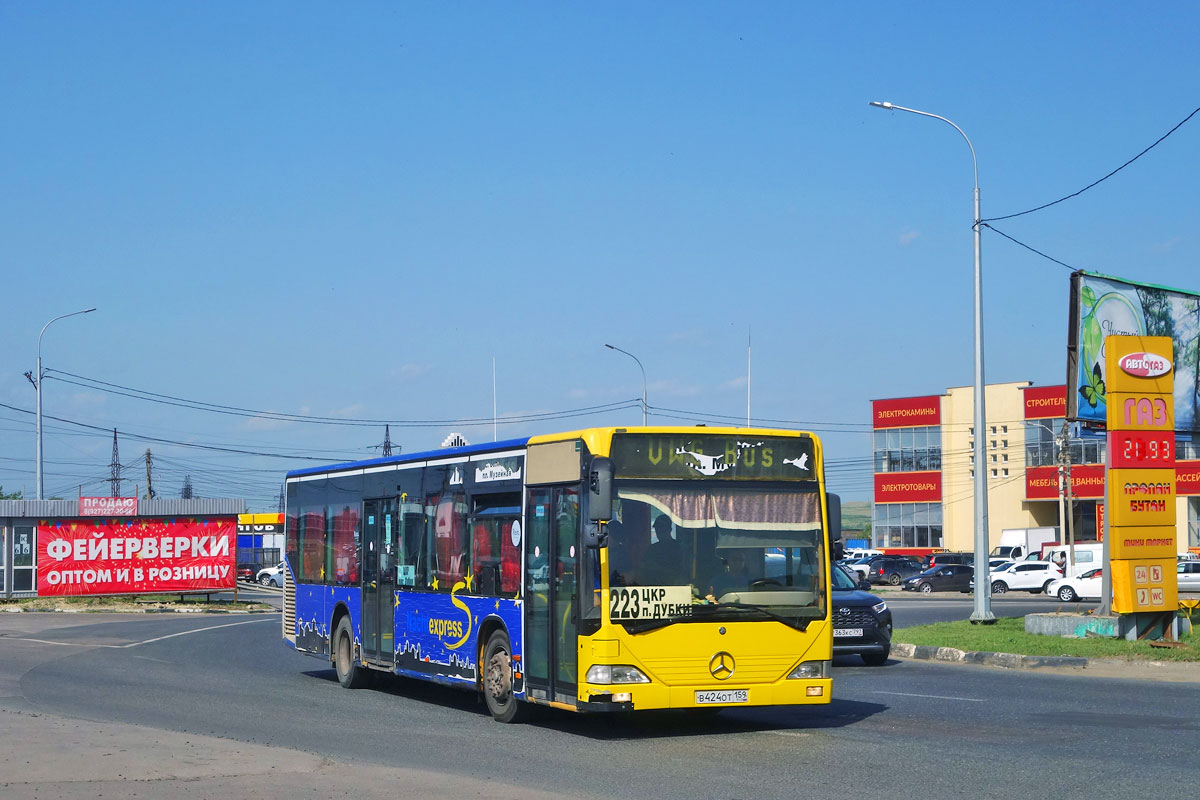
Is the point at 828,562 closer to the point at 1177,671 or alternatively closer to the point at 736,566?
the point at 736,566

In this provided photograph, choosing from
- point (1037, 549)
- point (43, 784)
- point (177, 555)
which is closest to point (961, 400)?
point (1037, 549)

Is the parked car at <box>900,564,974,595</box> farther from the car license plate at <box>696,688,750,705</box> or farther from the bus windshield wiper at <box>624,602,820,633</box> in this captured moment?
the car license plate at <box>696,688,750,705</box>

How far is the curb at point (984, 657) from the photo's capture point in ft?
65.7

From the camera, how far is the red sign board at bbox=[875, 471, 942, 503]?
8950 centimetres

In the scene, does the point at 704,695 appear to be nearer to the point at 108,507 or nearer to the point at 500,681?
the point at 500,681

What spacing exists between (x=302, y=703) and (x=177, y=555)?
108ft

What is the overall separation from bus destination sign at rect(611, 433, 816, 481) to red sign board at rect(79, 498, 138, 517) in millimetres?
A: 37119

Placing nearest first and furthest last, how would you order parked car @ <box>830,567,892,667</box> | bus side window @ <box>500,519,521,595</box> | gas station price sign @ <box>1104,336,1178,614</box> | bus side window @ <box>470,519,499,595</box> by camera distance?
1. bus side window @ <box>500,519,521,595</box>
2. bus side window @ <box>470,519,499,595</box>
3. parked car @ <box>830,567,892,667</box>
4. gas station price sign @ <box>1104,336,1178,614</box>

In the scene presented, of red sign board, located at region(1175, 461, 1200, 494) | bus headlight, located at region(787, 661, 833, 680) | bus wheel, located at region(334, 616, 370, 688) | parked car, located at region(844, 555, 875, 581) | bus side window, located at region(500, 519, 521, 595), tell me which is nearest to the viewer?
bus headlight, located at region(787, 661, 833, 680)

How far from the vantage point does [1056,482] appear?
268 ft

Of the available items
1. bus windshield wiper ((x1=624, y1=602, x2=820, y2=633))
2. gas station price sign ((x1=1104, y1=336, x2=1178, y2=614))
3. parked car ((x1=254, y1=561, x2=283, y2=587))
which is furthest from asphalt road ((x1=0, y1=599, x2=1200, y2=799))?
parked car ((x1=254, y1=561, x2=283, y2=587))

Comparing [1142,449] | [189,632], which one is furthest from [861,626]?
[189,632]

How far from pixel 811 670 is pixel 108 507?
3809 cm

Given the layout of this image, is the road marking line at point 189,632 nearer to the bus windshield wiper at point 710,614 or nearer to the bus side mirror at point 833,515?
the bus windshield wiper at point 710,614
